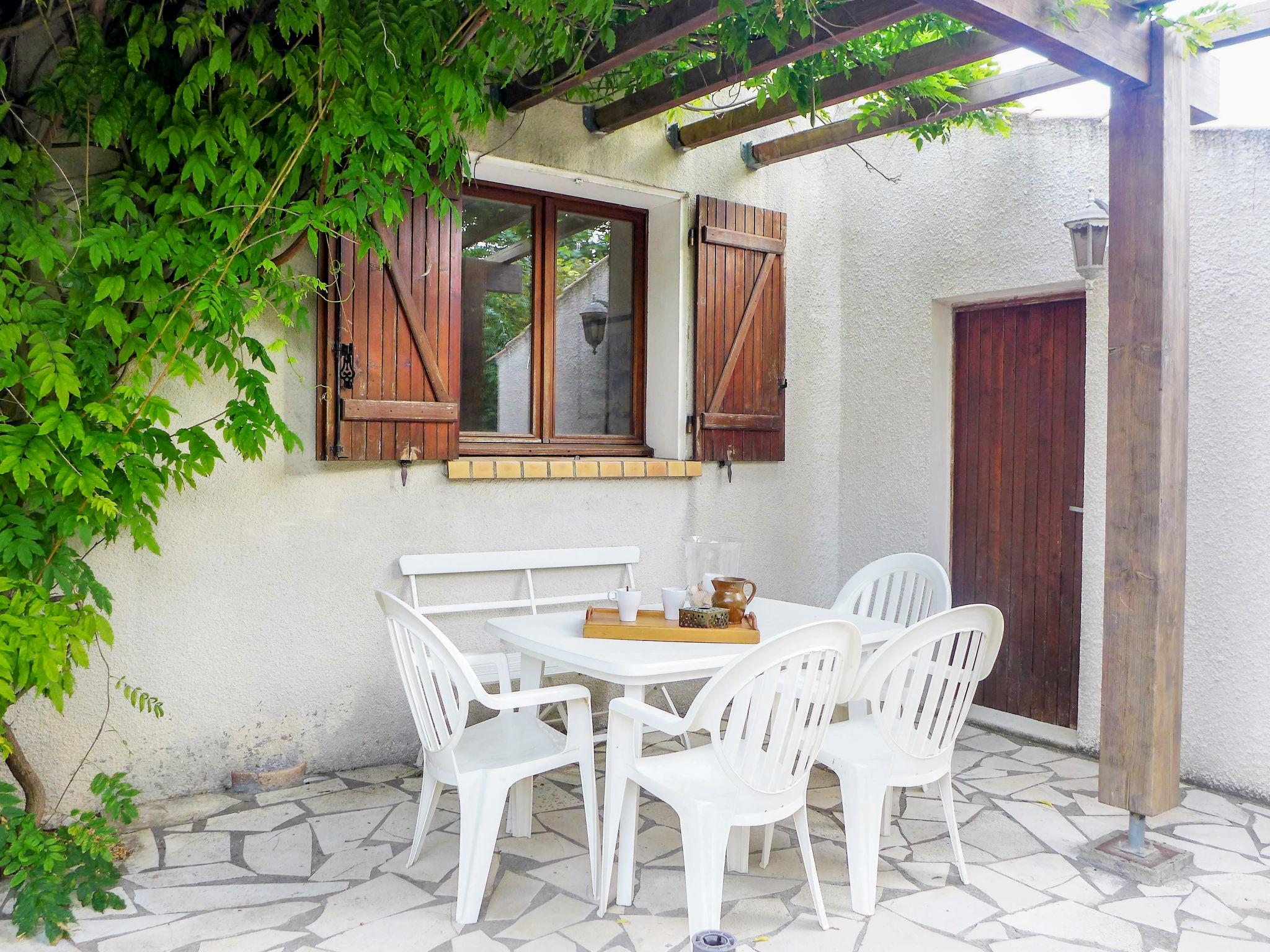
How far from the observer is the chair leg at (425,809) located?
2811mm

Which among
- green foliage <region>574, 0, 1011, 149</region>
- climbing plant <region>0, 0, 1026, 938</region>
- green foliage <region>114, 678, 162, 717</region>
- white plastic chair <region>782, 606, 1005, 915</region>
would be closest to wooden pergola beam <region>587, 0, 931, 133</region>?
green foliage <region>574, 0, 1011, 149</region>

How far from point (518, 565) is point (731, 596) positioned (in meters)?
1.24

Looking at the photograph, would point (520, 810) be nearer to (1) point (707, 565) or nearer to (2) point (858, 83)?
(1) point (707, 565)

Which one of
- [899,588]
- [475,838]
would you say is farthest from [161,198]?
[899,588]

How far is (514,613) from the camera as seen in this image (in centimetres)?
408

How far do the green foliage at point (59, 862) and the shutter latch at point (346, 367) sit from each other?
1.51 m

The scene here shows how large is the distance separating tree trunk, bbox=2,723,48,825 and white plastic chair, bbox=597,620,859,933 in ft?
5.61

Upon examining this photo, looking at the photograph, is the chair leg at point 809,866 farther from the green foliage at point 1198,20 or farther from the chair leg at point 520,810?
the green foliage at point 1198,20

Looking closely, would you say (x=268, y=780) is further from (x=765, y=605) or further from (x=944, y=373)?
(x=944, y=373)

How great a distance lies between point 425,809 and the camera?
2834mm

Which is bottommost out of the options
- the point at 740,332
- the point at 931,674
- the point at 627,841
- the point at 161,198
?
the point at 627,841

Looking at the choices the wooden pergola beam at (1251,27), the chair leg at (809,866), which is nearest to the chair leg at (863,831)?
the chair leg at (809,866)

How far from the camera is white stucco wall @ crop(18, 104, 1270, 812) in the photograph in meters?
3.39

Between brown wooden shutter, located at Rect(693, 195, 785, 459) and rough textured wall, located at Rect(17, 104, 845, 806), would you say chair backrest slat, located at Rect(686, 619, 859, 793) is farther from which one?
brown wooden shutter, located at Rect(693, 195, 785, 459)
